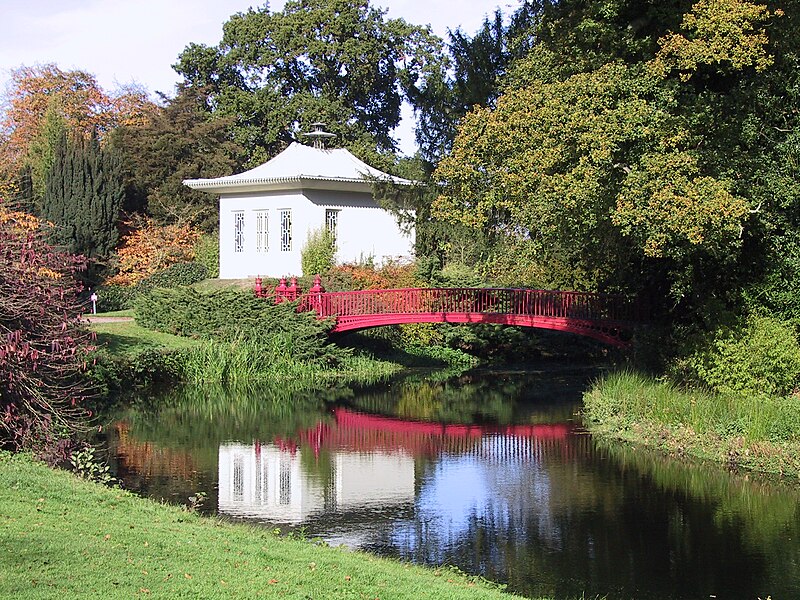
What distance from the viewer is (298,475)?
15.9m

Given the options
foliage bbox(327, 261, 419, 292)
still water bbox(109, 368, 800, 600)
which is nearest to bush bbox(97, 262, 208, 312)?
foliage bbox(327, 261, 419, 292)

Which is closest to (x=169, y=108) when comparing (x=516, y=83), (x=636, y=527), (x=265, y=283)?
(x=265, y=283)

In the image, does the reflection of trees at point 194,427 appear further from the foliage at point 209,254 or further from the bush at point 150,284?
the foliage at point 209,254

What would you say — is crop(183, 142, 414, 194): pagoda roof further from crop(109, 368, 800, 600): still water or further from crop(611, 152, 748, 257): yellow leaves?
crop(611, 152, 748, 257): yellow leaves

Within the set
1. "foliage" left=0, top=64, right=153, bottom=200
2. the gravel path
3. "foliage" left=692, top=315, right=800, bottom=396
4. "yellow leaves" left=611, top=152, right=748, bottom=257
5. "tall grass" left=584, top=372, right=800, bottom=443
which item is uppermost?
"foliage" left=0, top=64, right=153, bottom=200

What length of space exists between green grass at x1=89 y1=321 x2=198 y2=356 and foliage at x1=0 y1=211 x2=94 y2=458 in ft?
27.1

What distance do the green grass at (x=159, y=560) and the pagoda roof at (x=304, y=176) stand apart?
2247cm

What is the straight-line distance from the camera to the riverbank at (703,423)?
623 inches

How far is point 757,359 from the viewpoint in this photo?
1738 cm

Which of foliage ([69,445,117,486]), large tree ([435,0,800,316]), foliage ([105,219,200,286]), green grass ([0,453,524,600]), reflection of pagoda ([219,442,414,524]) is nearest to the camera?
green grass ([0,453,524,600])

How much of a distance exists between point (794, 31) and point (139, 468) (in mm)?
12117

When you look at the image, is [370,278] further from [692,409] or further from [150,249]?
[692,409]

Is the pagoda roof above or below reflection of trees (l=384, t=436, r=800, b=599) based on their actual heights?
above

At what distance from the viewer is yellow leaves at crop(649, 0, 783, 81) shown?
15.3 m
